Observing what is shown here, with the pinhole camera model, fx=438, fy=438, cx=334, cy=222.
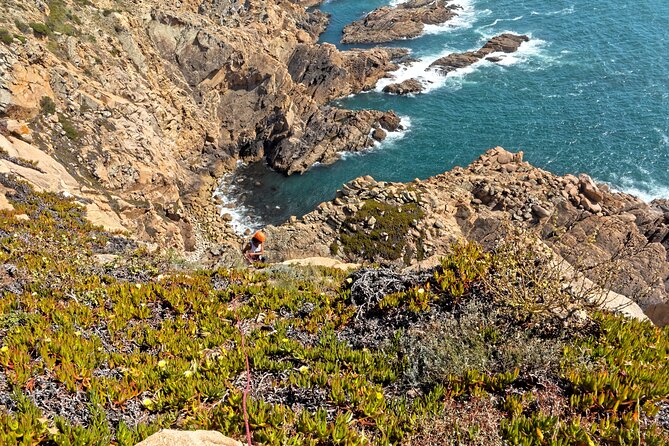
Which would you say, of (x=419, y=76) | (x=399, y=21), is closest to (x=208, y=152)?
(x=419, y=76)

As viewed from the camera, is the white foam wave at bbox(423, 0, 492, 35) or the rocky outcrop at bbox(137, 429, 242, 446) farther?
the white foam wave at bbox(423, 0, 492, 35)

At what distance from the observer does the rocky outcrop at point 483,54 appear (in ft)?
201

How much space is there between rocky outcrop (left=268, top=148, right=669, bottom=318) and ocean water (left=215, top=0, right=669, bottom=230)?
8835 millimetres

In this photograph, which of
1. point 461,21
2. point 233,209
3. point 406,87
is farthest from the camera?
point 461,21

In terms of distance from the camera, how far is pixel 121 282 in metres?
9.87

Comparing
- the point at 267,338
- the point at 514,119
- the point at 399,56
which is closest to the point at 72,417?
the point at 267,338

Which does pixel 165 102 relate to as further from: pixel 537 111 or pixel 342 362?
pixel 537 111

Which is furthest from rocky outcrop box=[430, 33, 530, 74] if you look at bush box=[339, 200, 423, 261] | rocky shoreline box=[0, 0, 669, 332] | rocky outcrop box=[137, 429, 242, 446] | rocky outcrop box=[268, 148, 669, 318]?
rocky outcrop box=[137, 429, 242, 446]

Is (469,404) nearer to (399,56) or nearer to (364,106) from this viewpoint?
(364,106)

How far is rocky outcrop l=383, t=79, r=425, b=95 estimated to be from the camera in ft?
186

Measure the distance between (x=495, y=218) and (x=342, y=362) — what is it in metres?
26.3

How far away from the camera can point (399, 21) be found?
77000mm

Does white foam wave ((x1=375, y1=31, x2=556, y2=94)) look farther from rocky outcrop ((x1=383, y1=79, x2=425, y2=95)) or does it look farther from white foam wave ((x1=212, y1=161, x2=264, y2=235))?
white foam wave ((x1=212, y1=161, x2=264, y2=235))

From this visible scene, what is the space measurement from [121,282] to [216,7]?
50.3 meters
